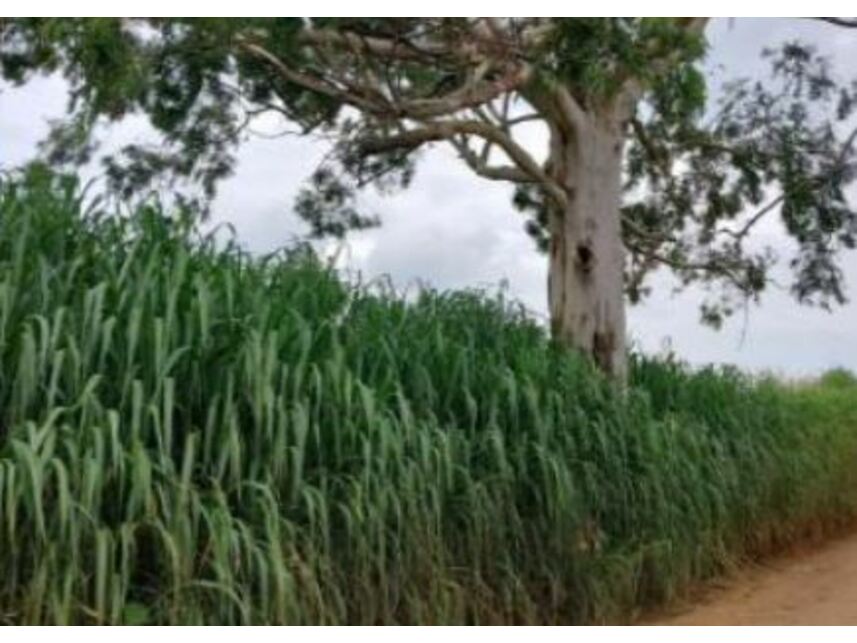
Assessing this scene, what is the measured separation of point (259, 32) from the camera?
26.5ft

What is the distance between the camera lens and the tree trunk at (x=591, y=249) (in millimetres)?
9578

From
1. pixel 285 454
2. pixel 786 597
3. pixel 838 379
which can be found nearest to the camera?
pixel 285 454

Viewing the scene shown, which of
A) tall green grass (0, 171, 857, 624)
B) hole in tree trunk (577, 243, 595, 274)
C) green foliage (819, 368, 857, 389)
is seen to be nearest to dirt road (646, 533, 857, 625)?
tall green grass (0, 171, 857, 624)

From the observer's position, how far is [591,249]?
961cm

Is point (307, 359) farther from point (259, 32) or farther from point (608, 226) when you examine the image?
point (608, 226)

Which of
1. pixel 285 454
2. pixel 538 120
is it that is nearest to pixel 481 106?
pixel 538 120

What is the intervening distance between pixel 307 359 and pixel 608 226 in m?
4.54

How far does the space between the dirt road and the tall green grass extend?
25 centimetres

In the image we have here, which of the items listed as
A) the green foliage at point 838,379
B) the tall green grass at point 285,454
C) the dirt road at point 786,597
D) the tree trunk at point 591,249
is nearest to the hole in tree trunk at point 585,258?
the tree trunk at point 591,249

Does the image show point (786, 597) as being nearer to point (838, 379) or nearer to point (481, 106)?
point (481, 106)

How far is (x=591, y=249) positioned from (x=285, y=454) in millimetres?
4892

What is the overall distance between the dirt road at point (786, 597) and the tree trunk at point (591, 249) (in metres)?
1.78

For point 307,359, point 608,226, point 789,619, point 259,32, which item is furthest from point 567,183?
point 307,359

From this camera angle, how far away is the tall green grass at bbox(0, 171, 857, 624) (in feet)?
14.9
